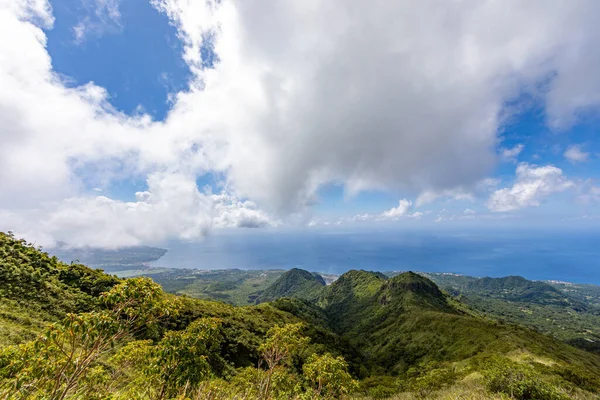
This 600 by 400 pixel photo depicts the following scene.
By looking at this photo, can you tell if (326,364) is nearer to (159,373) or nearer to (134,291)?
(159,373)

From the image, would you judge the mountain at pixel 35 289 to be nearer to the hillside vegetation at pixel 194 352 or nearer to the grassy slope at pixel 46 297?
the grassy slope at pixel 46 297

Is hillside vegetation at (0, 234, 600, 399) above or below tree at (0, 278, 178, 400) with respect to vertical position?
below

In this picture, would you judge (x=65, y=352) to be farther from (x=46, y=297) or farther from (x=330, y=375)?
(x=46, y=297)

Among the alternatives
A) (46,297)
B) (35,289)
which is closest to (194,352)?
(46,297)

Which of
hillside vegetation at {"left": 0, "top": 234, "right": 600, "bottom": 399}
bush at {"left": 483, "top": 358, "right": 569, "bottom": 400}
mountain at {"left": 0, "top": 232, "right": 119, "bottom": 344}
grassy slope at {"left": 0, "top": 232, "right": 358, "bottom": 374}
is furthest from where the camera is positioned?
grassy slope at {"left": 0, "top": 232, "right": 358, "bottom": 374}

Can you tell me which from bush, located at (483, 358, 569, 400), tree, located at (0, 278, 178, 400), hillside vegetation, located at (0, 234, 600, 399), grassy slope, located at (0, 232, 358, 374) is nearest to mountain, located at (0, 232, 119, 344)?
grassy slope, located at (0, 232, 358, 374)

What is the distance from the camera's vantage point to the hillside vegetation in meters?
6.90

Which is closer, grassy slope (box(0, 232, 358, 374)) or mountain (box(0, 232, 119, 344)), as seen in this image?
mountain (box(0, 232, 119, 344))

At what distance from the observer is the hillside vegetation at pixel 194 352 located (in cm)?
690

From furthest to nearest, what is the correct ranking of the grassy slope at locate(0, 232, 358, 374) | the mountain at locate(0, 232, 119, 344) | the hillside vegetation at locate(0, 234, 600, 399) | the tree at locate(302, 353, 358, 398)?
the grassy slope at locate(0, 232, 358, 374) < the mountain at locate(0, 232, 119, 344) < the tree at locate(302, 353, 358, 398) < the hillside vegetation at locate(0, 234, 600, 399)

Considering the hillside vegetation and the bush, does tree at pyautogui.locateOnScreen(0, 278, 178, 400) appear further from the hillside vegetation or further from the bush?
the bush

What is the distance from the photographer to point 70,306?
33.5 metres

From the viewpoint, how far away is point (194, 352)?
10.2 metres

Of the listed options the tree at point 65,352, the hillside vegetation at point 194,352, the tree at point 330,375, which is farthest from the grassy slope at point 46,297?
the tree at point 330,375
